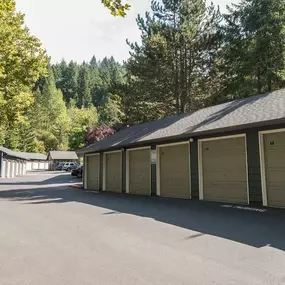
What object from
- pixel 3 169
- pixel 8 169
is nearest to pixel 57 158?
pixel 8 169

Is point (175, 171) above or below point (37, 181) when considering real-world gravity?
above

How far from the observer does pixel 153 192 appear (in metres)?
13.5

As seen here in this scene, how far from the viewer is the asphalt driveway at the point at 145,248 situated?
3744 mm

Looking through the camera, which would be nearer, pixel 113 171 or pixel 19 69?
pixel 113 171

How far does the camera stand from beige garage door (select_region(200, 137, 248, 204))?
9.88m

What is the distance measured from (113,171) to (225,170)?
7.43 meters

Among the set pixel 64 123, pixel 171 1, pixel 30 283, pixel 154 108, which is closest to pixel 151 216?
pixel 30 283

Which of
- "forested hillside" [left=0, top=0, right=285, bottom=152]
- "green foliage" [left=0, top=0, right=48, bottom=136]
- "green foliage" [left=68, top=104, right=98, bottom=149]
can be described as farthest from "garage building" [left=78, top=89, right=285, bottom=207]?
"green foliage" [left=68, top=104, right=98, bottom=149]

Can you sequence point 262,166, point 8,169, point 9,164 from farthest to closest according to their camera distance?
point 9,164 < point 8,169 < point 262,166

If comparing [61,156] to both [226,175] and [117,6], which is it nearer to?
[226,175]

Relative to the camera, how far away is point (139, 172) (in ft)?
47.3

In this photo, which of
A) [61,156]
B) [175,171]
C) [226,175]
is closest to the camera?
[226,175]

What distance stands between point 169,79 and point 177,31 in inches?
138

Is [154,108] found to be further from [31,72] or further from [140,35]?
[31,72]
